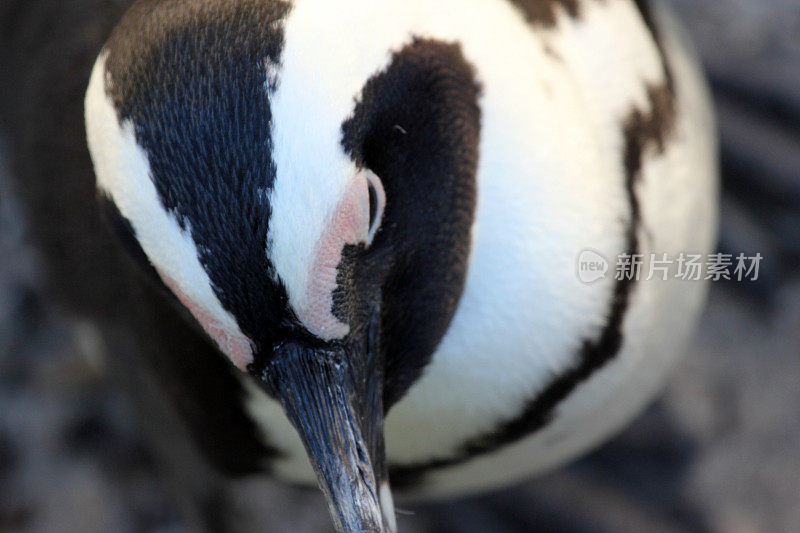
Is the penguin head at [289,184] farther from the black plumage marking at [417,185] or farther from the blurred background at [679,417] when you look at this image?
the blurred background at [679,417]

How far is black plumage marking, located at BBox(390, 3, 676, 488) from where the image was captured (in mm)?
742

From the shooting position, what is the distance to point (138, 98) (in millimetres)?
536

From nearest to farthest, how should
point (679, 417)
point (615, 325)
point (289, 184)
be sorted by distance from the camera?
point (289, 184) → point (615, 325) → point (679, 417)

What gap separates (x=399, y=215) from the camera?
1.99 feet

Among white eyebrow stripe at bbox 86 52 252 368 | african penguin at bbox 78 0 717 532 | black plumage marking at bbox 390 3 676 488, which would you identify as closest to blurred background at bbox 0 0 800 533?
african penguin at bbox 78 0 717 532

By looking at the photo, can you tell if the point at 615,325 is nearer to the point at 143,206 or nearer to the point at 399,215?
the point at 399,215

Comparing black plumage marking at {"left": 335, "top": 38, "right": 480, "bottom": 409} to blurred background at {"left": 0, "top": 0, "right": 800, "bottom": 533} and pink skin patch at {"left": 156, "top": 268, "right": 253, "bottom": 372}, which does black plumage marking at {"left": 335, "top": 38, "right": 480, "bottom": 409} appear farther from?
blurred background at {"left": 0, "top": 0, "right": 800, "bottom": 533}

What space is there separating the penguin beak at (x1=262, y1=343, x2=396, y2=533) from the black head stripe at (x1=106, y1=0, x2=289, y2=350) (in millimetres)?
68

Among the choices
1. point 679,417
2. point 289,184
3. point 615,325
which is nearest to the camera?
point 289,184

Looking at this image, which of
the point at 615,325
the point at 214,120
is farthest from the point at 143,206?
the point at 615,325

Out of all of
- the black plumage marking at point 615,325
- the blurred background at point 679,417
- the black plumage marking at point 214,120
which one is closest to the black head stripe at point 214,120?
the black plumage marking at point 214,120

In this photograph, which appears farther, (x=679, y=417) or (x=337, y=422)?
(x=679, y=417)

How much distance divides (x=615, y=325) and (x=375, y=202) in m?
0.26

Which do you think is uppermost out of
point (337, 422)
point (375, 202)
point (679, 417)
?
point (679, 417)
